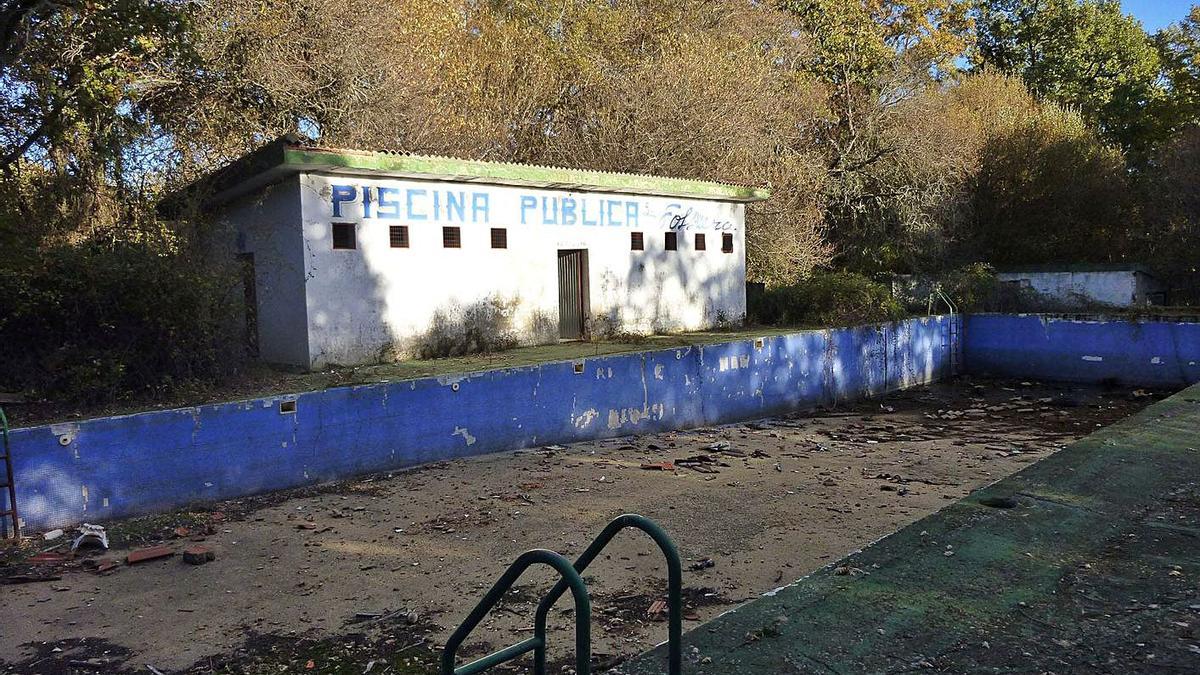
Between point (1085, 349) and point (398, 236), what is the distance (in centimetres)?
1549

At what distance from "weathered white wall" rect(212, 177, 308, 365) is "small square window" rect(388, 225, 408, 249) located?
1.45 metres

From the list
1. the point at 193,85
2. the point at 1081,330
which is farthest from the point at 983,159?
the point at 193,85

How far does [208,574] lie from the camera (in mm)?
6406

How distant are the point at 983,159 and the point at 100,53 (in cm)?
2534

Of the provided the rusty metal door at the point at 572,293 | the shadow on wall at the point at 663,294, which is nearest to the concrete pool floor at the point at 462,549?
the rusty metal door at the point at 572,293

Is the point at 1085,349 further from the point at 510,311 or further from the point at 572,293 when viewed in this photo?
the point at 510,311

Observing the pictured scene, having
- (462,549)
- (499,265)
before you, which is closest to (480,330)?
(499,265)

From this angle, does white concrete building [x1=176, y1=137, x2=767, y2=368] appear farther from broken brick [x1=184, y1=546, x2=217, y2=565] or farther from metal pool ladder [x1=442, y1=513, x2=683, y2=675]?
metal pool ladder [x1=442, y1=513, x2=683, y2=675]

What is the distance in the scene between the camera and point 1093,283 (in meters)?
22.6

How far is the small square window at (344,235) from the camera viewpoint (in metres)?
11.8

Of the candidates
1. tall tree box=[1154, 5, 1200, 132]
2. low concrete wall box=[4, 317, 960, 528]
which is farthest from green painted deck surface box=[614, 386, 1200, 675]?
tall tree box=[1154, 5, 1200, 132]

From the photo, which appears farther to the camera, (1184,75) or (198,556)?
(1184,75)

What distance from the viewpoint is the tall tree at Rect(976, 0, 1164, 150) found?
3119cm

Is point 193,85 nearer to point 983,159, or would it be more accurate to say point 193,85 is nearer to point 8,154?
point 8,154
